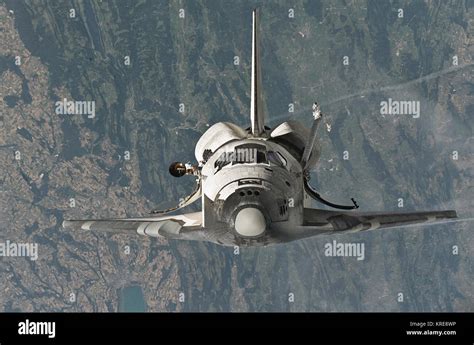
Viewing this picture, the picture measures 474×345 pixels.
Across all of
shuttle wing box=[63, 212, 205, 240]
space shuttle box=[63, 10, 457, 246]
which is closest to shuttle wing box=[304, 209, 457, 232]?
space shuttle box=[63, 10, 457, 246]

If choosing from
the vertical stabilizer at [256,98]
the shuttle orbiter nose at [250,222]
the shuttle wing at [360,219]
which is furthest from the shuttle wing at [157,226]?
the vertical stabilizer at [256,98]

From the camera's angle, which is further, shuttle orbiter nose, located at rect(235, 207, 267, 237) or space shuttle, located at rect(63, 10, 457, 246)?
space shuttle, located at rect(63, 10, 457, 246)

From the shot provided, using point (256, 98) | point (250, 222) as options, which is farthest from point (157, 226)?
point (256, 98)

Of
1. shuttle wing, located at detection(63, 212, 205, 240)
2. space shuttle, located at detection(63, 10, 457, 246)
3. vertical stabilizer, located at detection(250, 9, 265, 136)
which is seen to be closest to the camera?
space shuttle, located at detection(63, 10, 457, 246)

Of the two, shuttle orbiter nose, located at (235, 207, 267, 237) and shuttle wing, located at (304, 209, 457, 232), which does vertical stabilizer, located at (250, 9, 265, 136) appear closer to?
shuttle wing, located at (304, 209, 457, 232)

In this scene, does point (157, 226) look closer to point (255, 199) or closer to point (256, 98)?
point (255, 199)

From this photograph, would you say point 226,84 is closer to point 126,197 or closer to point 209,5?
point 209,5
